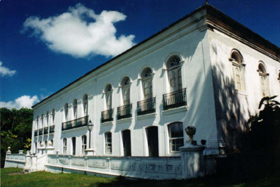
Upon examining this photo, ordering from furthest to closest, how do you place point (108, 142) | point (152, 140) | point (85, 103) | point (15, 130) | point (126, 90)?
point (15, 130), point (85, 103), point (108, 142), point (126, 90), point (152, 140)

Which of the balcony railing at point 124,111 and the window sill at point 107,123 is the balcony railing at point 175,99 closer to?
the balcony railing at point 124,111

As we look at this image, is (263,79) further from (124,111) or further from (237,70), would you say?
(124,111)

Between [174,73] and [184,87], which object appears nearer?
[184,87]

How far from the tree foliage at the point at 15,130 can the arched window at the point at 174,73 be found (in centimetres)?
2987

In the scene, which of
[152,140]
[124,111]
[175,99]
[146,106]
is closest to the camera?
[175,99]

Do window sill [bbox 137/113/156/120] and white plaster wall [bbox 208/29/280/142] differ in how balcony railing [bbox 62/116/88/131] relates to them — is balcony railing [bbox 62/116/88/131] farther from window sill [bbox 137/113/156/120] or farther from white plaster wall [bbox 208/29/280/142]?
white plaster wall [bbox 208/29/280/142]

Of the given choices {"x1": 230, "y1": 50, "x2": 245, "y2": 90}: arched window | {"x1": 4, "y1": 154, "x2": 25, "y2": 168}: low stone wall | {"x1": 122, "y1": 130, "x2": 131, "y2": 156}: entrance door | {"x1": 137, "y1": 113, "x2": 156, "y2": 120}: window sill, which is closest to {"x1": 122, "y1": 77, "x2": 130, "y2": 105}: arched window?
{"x1": 122, "y1": 130, "x2": 131, "y2": 156}: entrance door

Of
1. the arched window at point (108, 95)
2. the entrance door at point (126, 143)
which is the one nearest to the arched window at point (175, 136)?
the entrance door at point (126, 143)

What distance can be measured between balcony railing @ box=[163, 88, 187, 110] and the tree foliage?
2949cm

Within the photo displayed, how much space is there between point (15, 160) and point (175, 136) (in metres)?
23.2

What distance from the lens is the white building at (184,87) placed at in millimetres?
11383

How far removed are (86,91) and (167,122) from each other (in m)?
10.7

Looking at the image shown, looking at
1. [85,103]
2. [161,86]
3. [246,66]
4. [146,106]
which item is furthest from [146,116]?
[85,103]

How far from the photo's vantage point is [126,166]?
1138 cm
